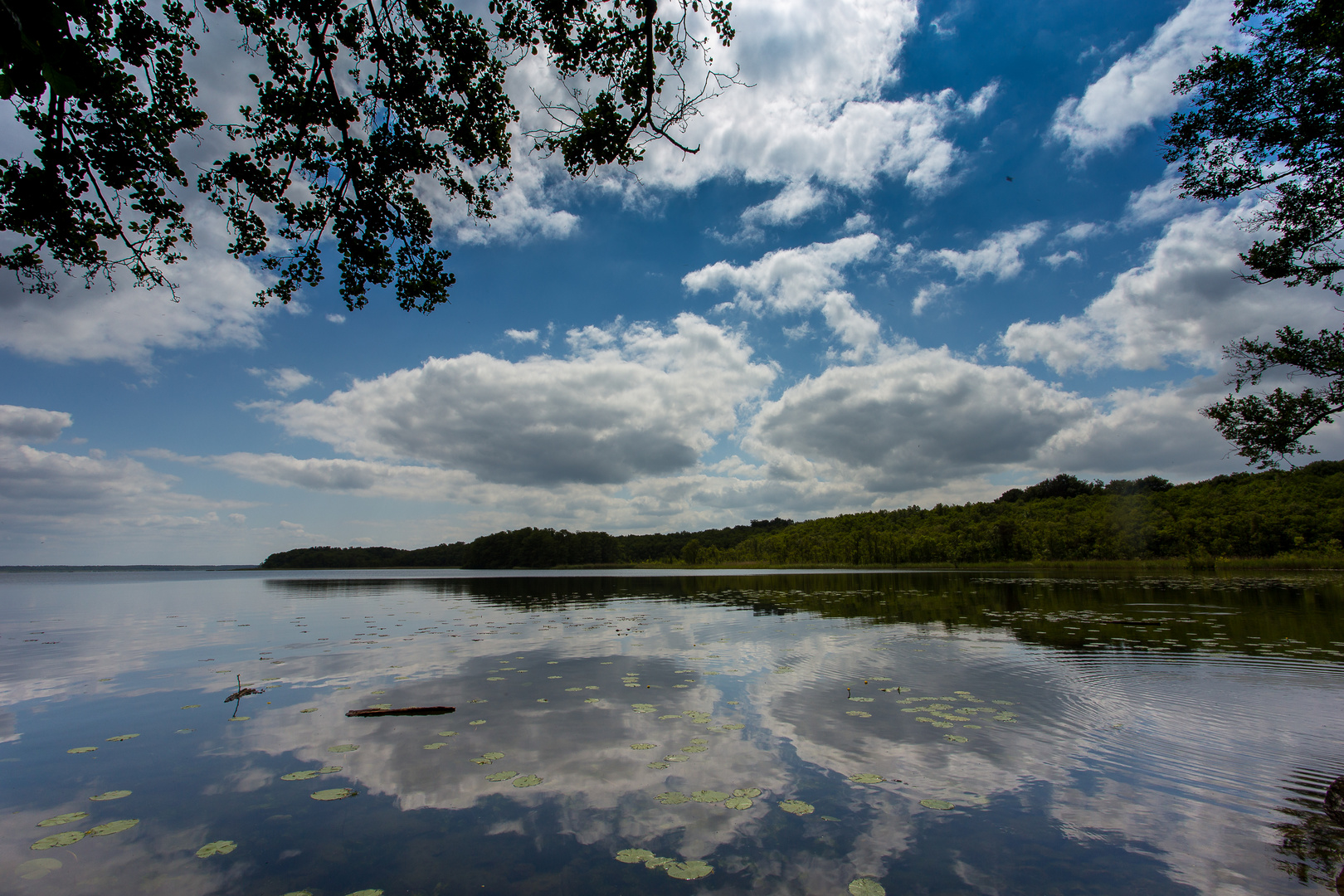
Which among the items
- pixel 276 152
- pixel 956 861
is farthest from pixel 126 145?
pixel 956 861

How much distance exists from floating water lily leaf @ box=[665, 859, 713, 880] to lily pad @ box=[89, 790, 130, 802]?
7063 millimetres

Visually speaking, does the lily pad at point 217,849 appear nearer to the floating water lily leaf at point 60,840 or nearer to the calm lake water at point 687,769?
the calm lake water at point 687,769

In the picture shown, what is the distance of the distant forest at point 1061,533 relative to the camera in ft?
278

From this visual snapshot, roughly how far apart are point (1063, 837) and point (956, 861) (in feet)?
4.58

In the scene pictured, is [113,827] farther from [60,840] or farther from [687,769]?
[687,769]

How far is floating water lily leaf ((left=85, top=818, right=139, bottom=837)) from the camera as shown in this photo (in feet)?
19.1

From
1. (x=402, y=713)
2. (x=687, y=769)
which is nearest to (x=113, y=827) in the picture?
(x=402, y=713)

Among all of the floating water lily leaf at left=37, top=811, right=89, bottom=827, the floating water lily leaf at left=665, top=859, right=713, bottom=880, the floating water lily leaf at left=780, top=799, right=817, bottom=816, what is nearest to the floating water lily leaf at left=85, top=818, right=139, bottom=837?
the floating water lily leaf at left=37, top=811, right=89, bottom=827

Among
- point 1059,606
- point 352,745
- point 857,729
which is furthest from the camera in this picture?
point 1059,606

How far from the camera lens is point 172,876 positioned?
5000 millimetres

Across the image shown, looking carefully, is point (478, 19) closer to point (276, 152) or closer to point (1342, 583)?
point (276, 152)

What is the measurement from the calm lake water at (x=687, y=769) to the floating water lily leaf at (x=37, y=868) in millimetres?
28

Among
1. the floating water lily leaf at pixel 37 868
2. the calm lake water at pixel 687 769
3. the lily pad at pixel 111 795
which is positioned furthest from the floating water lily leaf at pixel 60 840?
the lily pad at pixel 111 795

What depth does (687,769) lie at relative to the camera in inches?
298
